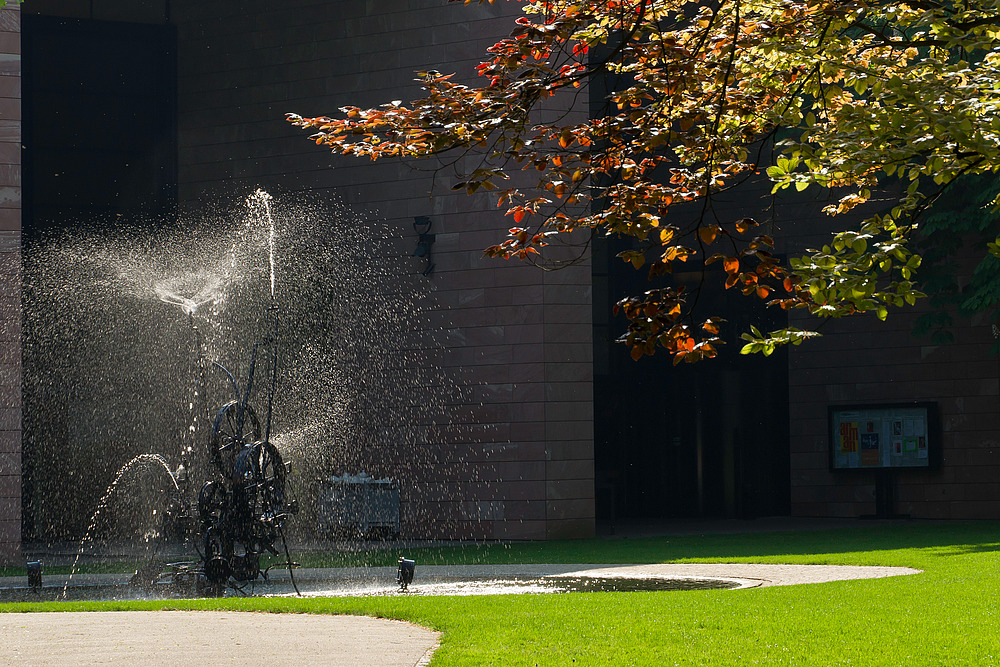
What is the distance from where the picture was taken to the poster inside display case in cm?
2772

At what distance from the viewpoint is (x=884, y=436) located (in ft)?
92.6

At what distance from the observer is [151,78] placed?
2658cm

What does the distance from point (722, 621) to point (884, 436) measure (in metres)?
19.2

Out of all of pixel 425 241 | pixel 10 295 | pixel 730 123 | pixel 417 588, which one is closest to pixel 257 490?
pixel 417 588

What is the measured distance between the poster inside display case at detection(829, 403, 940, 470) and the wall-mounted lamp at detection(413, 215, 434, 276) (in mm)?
10641

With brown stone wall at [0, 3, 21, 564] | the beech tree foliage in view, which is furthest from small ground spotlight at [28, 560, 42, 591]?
the beech tree foliage

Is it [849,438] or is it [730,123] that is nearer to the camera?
[730,123]

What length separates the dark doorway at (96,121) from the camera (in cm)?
2555

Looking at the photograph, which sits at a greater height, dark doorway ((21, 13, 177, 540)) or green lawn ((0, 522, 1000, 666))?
dark doorway ((21, 13, 177, 540))

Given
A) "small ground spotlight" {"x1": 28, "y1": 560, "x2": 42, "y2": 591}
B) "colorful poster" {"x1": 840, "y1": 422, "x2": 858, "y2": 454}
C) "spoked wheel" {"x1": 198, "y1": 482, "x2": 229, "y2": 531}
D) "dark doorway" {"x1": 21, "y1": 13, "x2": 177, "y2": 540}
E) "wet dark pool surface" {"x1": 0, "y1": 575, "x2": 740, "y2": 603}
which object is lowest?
"wet dark pool surface" {"x1": 0, "y1": 575, "x2": 740, "y2": 603}

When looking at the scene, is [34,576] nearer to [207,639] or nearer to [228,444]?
→ [228,444]

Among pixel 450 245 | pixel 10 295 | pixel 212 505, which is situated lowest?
pixel 212 505

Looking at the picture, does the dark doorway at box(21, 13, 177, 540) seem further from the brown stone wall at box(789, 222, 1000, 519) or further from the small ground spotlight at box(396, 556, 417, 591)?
the brown stone wall at box(789, 222, 1000, 519)

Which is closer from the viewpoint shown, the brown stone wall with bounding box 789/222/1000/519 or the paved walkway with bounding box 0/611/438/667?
the paved walkway with bounding box 0/611/438/667
